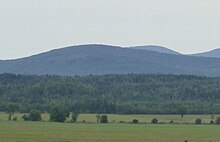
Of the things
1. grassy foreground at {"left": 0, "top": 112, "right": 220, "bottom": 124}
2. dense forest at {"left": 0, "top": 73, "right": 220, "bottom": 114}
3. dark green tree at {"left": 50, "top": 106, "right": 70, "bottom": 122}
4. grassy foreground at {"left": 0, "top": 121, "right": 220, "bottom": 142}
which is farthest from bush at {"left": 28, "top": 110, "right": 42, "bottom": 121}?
grassy foreground at {"left": 0, "top": 121, "right": 220, "bottom": 142}

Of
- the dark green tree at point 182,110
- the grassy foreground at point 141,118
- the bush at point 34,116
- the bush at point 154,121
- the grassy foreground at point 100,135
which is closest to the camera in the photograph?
the grassy foreground at point 100,135

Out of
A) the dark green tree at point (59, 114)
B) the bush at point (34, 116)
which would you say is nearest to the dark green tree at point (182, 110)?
the dark green tree at point (59, 114)

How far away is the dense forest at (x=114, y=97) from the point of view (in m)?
142

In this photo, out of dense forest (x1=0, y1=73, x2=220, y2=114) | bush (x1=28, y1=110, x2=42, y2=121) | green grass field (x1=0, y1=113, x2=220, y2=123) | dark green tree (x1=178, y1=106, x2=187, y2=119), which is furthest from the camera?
dense forest (x1=0, y1=73, x2=220, y2=114)

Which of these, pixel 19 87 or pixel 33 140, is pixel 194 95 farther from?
pixel 33 140

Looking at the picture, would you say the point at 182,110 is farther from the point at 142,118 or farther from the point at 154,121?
the point at 154,121

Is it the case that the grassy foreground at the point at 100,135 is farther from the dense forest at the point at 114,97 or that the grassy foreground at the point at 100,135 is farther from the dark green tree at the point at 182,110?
the dense forest at the point at 114,97

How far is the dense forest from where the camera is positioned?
14250 cm

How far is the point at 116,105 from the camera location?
145500 millimetres

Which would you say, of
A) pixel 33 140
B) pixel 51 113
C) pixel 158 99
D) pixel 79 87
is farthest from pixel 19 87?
pixel 33 140

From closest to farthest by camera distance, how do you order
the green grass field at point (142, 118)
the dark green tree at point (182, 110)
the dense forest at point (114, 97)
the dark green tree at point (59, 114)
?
the dark green tree at point (59, 114) → the green grass field at point (142, 118) → the dark green tree at point (182, 110) → the dense forest at point (114, 97)

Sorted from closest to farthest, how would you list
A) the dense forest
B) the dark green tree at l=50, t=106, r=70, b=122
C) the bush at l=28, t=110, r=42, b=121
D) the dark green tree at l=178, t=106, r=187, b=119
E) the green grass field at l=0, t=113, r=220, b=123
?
the bush at l=28, t=110, r=42, b=121
the dark green tree at l=50, t=106, r=70, b=122
the green grass field at l=0, t=113, r=220, b=123
the dark green tree at l=178, t=106, r=187, b=119
the dense forest

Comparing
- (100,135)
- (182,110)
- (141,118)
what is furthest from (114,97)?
(100,135)

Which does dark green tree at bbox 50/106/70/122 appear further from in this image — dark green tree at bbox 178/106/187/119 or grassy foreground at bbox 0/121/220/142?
grassy foreground at bbox 0/121/220/142
